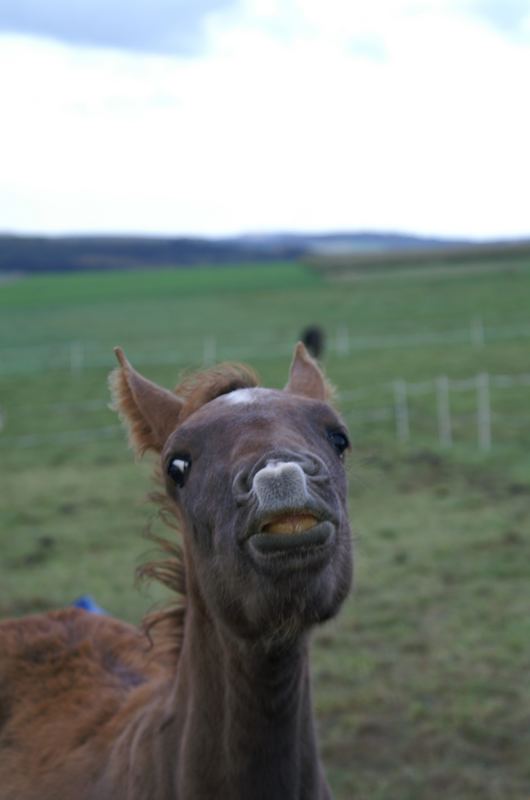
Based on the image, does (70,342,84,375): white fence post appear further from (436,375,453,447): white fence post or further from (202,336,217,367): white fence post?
(436,375,453,447): white fence post

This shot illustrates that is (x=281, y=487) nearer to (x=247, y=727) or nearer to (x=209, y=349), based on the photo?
(x=247, y=727)

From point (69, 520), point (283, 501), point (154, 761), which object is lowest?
point (69, 520)

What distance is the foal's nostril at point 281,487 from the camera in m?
2.24

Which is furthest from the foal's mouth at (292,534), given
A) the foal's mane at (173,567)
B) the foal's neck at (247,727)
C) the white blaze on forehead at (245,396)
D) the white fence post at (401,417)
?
the white fence post at (401,417)

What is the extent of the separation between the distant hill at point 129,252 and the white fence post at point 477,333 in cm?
4427

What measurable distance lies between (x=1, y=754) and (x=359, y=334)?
24963 millimetres

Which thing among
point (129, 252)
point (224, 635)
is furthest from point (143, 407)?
point (129, 252)

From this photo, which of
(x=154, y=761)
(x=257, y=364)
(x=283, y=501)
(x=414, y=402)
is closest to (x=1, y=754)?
(x=154, y=761)

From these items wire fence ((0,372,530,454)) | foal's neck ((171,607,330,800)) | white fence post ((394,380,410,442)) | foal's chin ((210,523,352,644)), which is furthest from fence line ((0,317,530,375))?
foal's chin ((210,523,352,644))

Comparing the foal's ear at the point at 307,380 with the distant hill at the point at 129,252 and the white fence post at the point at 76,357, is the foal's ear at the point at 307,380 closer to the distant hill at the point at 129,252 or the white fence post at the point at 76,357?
the white fence post at the point at 76,357

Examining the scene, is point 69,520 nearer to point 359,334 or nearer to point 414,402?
point 414,402

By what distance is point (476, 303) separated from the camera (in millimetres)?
32875

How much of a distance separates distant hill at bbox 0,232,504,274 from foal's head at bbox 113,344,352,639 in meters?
69.5

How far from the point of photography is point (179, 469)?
2.76m
